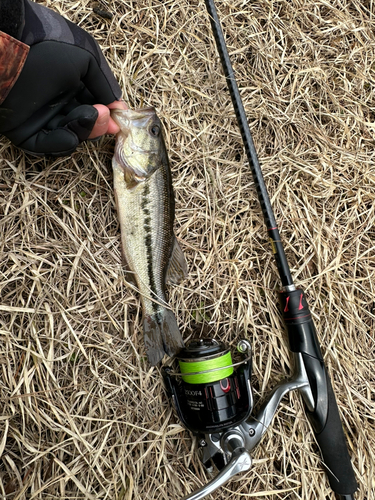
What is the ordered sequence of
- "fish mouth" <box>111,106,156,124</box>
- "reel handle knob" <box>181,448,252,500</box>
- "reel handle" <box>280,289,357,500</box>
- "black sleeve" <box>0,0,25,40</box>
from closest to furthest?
1. "black sleeve" <box>0,0,25,40</box>
2. "reel handle knob" <box>181,448,252,500</box>
3. "fish mouth" <box>111,106,156,124</box>
4. "reel handle" <box>280,289,357,500</box>

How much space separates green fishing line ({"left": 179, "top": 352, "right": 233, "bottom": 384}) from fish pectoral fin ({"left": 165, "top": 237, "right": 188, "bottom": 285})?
1.51 ft

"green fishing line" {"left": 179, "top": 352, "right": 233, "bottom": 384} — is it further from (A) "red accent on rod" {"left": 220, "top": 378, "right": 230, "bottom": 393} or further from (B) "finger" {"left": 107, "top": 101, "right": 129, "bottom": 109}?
(B) "finger" {"left": 107, "top": 101, "right": 129, "bottom": 109}

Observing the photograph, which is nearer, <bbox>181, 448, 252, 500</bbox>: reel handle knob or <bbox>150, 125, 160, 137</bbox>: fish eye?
<bbox>181, 448, 252, 500</bbox>: reel handle knob

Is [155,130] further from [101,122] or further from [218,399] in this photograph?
[218,399]

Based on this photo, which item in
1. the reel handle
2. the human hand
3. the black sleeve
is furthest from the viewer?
the reel handle

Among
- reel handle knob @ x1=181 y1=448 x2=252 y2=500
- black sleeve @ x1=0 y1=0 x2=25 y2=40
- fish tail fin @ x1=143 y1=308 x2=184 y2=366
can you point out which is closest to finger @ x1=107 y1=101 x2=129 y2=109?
black sleeve @ x1=0 y1=0 x2=25 y2=40

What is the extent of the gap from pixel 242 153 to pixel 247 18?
3.01ft

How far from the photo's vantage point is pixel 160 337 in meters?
2.05

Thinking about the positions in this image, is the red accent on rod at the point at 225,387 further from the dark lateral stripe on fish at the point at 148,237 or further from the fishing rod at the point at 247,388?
the dark lateral stripe on fish at the point at 148,237

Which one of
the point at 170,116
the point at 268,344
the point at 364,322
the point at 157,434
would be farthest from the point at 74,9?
the point at 364,322

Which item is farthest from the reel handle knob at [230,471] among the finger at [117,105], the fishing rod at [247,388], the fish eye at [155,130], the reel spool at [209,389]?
the finger at [117,105]

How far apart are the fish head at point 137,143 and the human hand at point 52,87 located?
0.20ft

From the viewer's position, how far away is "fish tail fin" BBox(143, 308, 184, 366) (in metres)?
2.05

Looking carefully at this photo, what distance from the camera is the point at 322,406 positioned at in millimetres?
2082
